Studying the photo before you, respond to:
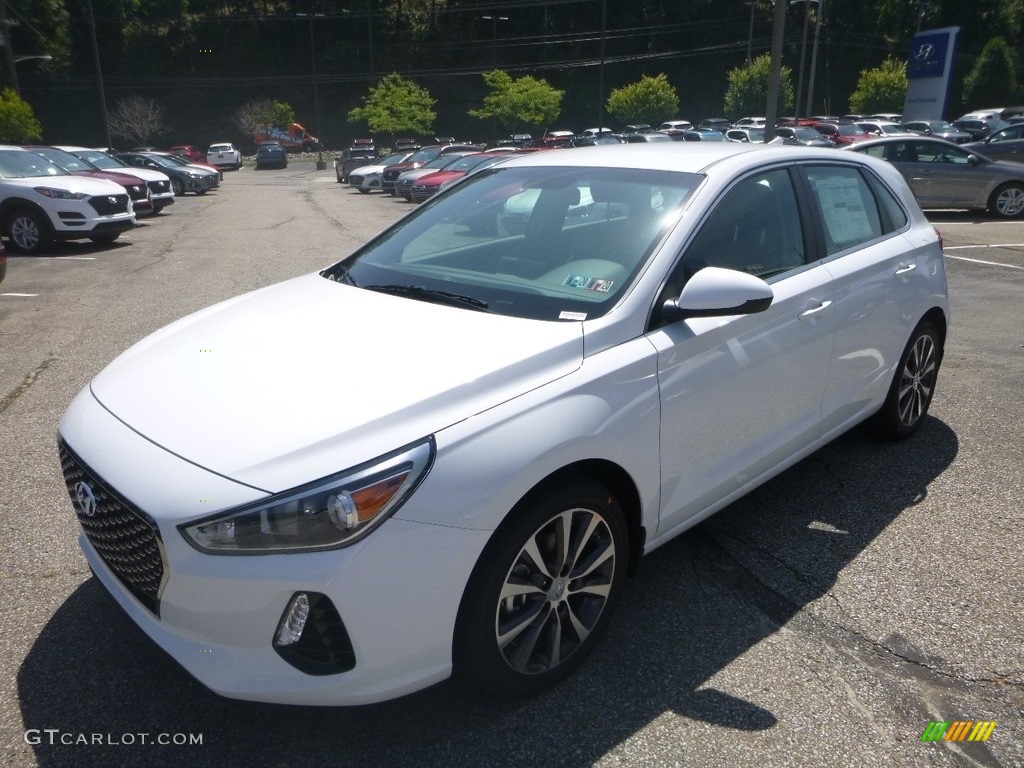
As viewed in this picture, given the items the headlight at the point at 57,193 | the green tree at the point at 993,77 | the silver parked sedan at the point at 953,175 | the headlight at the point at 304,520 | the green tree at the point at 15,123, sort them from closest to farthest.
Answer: the headlight at the point at 304,520 → the headlight at the point at 57,193 → the silver parked sedan at the point at 953,175 → the green tree at the point at 15,123 → the green tree at the point at 993,77

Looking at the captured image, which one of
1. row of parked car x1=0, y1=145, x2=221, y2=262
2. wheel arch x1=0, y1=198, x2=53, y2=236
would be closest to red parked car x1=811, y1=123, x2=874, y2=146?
row of parked car x1=0, y1=145, x2=221, y2=262

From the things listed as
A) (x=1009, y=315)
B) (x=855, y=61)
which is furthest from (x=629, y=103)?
(x=1009, y=315)

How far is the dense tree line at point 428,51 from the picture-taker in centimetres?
7756

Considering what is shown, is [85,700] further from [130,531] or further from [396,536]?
[396,536]

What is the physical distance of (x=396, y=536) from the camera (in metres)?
2.19

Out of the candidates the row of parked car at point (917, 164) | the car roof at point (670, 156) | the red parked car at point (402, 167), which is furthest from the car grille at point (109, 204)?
the red parked car at point (402, 167)

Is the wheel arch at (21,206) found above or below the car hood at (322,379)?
below

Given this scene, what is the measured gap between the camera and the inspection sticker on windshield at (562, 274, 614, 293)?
3004 mm

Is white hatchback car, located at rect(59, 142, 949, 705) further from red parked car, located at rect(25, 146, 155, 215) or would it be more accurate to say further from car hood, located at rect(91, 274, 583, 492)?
red parked car, located at rect(25, 146, 155, 215)

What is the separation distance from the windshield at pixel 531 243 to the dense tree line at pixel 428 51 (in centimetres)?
7695

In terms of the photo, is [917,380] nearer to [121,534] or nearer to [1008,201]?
[121,534]

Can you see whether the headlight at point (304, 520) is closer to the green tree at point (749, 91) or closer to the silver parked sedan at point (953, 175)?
the silver parked sedan at point (953, 175)

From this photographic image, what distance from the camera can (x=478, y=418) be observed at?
2.39 m

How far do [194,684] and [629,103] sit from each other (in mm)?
62542
